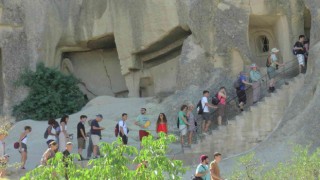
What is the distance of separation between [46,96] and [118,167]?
61.6ft

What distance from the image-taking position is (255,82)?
21.8m

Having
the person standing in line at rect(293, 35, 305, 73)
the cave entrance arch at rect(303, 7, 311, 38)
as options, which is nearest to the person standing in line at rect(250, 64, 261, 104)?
the person standing in line at rect(293, 35, 305, 73)

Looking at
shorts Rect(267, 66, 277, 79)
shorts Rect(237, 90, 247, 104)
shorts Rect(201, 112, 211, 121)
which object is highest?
shorts Rect(267, 66, 277, 79)

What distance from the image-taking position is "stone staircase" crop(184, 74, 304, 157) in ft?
→ 67.9

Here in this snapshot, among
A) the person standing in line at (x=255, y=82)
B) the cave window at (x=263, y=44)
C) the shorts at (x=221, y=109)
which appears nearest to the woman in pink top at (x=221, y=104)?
the shorts at (x=221, y=109)

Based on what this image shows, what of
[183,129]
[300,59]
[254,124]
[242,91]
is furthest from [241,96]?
[183,129]

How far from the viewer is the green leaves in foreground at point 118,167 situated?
32.4 feet

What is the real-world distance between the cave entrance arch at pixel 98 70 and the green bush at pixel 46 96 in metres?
2.73

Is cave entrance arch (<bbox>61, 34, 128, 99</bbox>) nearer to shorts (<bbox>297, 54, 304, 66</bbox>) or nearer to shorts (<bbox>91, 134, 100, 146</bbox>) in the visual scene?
shorts (<bbox>297, 54, 304, 66</bbox>)

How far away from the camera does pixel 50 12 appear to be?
2995 centimetres

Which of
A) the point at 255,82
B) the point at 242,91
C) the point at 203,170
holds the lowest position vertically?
the point at 203,170

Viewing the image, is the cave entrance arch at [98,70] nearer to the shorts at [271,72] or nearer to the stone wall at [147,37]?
the stone wall at [147,37]

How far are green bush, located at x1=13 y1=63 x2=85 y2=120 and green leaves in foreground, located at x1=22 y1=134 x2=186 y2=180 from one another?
58.7 feet

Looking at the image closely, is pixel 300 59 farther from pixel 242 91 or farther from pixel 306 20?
pixel 306 20
